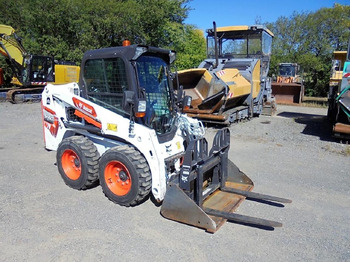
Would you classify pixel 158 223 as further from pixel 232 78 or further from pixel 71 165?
pixel 232 78

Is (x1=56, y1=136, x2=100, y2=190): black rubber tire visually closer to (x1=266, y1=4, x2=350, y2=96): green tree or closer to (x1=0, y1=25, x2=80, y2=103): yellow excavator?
(x1=0, y1=25, x2=80, y2=103): yellow excavator

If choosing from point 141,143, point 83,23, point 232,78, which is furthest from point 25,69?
point 141,143

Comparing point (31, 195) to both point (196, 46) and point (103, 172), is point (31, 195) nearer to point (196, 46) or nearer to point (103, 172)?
point (103, 172)

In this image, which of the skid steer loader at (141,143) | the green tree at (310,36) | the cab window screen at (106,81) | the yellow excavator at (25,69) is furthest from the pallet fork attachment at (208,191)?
the green tree at (310,36)

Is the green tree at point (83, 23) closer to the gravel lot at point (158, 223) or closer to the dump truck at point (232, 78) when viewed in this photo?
the dump truck at point (232, 78)

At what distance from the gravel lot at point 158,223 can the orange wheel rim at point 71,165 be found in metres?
0.22

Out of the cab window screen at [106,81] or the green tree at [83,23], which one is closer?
the cab window screen at [106,81]

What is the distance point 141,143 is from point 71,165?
1485mm

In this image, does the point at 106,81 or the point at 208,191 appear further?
the point at 106,81

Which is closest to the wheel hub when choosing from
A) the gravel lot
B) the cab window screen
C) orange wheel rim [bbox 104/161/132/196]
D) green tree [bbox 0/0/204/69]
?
orange wheel rim [bbox 104/161/132/196]

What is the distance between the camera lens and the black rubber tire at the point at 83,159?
4102 mm

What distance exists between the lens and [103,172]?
12.8 ft

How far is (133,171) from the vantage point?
139 inches

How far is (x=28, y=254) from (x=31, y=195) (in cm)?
Result: 148
